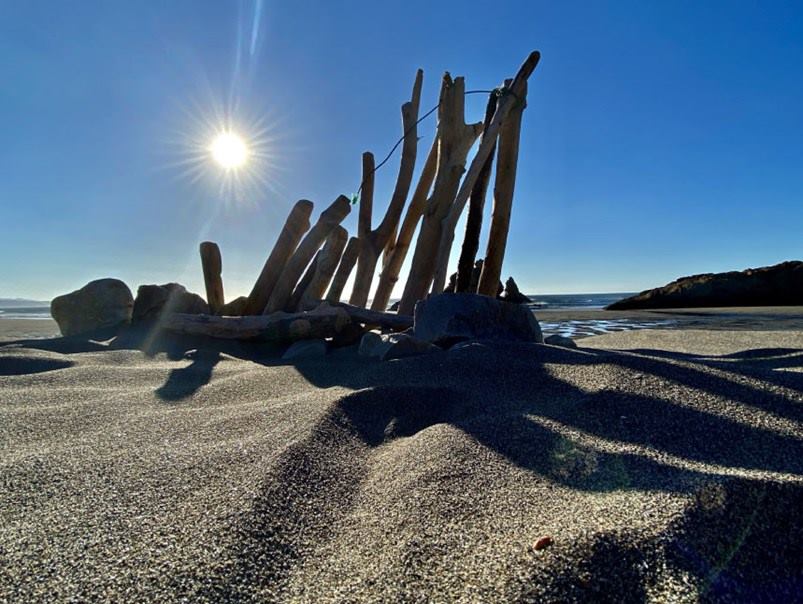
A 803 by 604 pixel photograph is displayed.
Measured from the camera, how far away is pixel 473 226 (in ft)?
13.8

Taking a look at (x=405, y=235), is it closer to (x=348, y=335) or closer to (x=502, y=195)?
(x=502, y=195)

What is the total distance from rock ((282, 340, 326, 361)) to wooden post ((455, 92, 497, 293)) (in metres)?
1.34

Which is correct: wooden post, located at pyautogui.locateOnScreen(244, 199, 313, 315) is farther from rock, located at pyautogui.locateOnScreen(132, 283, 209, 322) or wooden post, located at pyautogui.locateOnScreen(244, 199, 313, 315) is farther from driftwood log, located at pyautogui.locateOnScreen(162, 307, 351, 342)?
driftwood log, located at pyautogui.locateOnScreen(162, 307, 351, 342)

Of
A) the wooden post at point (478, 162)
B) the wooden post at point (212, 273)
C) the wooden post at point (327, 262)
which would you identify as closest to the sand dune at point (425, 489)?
the wooden post at point (478, 162)

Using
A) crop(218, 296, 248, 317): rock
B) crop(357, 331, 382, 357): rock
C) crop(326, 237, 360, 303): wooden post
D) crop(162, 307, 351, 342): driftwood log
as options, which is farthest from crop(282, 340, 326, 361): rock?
crop(218, 296, 248, 317): rock

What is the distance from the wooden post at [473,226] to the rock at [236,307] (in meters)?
2.83

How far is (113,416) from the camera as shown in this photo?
6.35 feet

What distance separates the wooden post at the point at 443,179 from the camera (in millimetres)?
4594

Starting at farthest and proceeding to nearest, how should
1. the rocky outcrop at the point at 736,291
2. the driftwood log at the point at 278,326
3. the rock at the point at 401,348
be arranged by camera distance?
the rocky outcrop at the point at 736,291 < the driftwood log at the point at 278,326 < the rock at the point at 401,348

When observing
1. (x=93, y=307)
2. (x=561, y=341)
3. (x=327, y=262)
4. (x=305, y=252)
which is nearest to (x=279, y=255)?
(x=305, y=252)

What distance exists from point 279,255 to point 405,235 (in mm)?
1603

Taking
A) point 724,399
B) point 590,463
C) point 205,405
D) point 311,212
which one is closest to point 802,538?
A: point 590,463

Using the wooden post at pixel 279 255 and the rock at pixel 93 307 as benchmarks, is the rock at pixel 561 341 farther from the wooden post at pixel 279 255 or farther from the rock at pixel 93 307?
the rock at pixel 93 307

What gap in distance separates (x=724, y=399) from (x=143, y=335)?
526 centimetres
